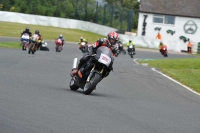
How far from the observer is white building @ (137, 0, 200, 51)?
69312 millimetres

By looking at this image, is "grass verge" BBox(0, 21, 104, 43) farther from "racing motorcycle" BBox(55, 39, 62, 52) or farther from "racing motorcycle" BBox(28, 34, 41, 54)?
"racing motorcycle" BBox(28, 34, 41, 54)

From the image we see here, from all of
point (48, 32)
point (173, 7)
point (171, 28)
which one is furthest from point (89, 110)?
point (173, 7)

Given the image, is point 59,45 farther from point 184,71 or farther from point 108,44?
point 108,44

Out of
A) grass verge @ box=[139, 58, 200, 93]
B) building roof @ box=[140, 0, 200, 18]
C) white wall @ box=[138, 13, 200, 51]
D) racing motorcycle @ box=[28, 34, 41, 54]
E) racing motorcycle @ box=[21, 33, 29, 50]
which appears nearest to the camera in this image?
grass verge @ box=[139, 58, 200, 93]

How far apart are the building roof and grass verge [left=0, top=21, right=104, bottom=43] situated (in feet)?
24.2

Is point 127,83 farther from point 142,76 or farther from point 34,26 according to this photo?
point 34,26

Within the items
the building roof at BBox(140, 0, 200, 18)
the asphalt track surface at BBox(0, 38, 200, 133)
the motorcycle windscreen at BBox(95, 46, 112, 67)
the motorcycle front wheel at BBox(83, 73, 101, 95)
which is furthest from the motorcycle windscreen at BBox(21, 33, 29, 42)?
the building roof at BBox(140, 0, 200, 18)

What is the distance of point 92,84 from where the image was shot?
43.0 feet

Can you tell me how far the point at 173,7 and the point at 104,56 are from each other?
5841 cm

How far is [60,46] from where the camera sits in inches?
1583

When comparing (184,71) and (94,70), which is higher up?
(94,70)

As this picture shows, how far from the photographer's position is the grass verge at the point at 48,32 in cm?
5897

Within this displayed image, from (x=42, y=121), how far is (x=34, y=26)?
5716 centimetres

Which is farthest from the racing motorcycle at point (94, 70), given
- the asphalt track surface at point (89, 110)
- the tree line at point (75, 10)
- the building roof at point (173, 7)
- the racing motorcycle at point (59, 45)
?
the building roof at point (173, 7)
